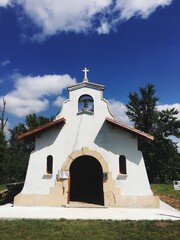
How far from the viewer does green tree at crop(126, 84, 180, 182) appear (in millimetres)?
35906

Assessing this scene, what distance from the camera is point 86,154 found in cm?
1267

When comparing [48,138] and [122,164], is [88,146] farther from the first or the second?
[48,138]

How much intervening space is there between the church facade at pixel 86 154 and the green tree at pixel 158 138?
23.1 meters

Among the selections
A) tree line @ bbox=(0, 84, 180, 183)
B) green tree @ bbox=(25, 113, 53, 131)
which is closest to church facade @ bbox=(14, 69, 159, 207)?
tree line @ bbox=(0, 84, 180, 183)

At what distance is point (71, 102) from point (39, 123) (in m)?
35.0

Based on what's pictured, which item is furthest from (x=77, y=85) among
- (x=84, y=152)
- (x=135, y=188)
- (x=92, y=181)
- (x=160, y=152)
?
(x=160, y=152)

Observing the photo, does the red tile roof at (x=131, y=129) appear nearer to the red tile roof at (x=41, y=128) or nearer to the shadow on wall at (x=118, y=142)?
the shadow on wall at (x=118, y=142)

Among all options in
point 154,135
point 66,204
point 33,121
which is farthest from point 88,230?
point 33,121

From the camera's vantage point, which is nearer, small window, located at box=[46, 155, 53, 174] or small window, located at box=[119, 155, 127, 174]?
small window, located at box=[119, 155, 127, 174]

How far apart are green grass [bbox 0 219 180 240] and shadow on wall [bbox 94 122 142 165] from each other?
4.21 m

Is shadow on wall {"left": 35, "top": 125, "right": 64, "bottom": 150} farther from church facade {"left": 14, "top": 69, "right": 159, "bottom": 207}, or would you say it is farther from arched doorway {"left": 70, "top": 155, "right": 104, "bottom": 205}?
arched doorway {"left": 70, "top": 155, "right": 104, "bottom": 205}

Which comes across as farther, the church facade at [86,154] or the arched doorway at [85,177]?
the arched doorway at [85,177]

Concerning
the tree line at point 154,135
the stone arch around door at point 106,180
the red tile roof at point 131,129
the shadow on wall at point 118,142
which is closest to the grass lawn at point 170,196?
the stone arch around door at point 106,180

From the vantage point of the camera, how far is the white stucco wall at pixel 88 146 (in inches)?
485
